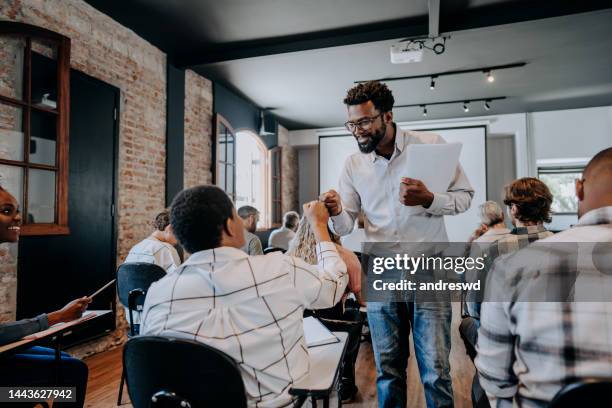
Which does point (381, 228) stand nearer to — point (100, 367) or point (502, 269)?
point (502, 269)

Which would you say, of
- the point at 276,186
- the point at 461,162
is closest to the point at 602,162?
the point at 461,162

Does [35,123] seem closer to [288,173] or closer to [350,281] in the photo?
[350,281]

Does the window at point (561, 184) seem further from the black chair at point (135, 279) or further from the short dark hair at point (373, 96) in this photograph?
the black chair at point (135, 279)

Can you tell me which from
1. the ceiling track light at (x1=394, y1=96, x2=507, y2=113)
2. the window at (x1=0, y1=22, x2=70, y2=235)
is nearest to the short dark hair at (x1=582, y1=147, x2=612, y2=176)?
the window at (x1=0, y1=22, x2=70, y2=235)

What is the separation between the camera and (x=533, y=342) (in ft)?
2.76

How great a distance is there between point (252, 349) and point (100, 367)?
9.59 feet

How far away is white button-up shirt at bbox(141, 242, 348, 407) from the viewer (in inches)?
38.9

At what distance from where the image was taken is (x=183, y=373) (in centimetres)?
91

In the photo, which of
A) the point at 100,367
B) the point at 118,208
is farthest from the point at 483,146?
the point at 100,367

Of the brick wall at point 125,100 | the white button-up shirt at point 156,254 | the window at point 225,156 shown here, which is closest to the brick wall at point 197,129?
the brick wall at point 125,100

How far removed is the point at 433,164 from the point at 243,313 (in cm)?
97

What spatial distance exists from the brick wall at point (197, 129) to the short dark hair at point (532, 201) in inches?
147

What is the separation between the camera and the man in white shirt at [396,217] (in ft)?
5.07

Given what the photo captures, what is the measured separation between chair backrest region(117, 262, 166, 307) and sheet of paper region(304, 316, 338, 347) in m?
1.06
